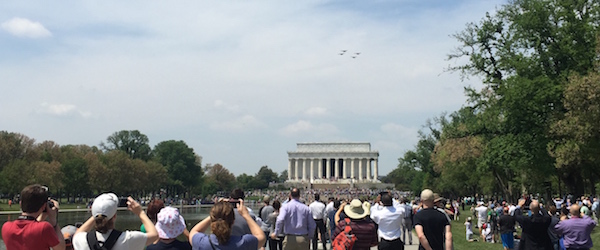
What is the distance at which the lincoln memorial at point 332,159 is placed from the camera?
168m

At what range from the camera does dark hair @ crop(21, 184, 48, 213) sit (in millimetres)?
5941

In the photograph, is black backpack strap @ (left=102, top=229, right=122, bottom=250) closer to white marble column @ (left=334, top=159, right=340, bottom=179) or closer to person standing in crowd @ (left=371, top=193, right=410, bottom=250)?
person standing in crowd @ (left=371, top=193, right=410, bottom=250)

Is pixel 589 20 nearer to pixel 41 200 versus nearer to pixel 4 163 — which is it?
pixel 41 200

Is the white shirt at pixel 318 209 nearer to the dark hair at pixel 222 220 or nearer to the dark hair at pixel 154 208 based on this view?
the dark hair at pixel 154 208

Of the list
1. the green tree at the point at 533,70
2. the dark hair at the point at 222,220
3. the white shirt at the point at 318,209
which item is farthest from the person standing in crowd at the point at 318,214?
the green tree at the point at 533,70

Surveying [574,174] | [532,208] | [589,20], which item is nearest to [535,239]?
[532,208]

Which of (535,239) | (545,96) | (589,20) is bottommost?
(535,239)

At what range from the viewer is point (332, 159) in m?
172

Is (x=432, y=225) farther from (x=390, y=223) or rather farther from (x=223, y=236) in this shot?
(x=223, y=236)

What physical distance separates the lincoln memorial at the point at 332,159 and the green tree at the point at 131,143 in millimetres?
56737

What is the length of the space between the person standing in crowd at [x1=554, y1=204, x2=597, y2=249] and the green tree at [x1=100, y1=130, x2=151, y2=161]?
10731cm

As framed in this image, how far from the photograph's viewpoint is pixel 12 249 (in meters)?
6.04

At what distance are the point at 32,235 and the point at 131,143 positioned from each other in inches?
4405

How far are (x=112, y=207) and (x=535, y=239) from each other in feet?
27.3
